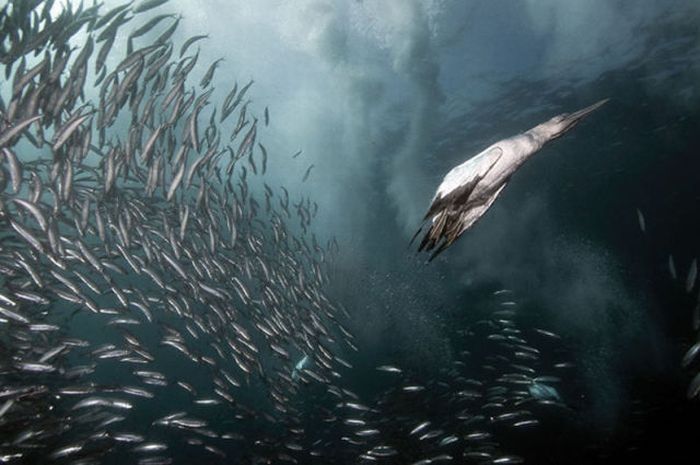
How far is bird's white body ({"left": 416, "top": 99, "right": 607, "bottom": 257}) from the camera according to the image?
1507 millimetres

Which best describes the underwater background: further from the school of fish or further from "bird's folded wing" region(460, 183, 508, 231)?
"bird's folded wing" region(460, 183, 508, 231)

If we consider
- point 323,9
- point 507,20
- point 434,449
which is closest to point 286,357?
point 434,449

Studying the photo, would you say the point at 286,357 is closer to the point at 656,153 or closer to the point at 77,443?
the point at 77,443

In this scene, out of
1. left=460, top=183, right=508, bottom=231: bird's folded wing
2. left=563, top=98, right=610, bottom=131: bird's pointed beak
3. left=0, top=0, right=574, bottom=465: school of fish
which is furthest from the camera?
left=0, top=0, right=574, bottom=465: school of fish

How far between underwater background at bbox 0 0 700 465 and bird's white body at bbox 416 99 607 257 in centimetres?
629

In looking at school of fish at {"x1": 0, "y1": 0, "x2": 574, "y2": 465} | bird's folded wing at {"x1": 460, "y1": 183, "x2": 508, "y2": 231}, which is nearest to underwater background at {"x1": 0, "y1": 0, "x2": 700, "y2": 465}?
school of fish at {"x1": 0, "y1": 0, "x2": 574, "y2": 465}

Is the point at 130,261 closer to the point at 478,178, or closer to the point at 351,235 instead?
the point at 478,178

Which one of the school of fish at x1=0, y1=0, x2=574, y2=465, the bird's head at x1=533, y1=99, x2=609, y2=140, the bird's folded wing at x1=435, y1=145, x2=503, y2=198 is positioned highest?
the school of fish at x1=0, y1=0, x2=574, y2=465

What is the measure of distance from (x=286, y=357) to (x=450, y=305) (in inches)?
1047

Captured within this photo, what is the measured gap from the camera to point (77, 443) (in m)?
6.68

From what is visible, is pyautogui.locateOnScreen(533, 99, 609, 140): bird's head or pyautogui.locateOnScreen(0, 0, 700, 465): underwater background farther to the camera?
pyautogui.locateOnScreen(0, 0, 700, 465): underwater background

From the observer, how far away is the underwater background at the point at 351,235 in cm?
734

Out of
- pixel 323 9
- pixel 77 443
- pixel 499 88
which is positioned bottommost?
pixel 77 443

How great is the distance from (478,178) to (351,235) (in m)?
34.1
